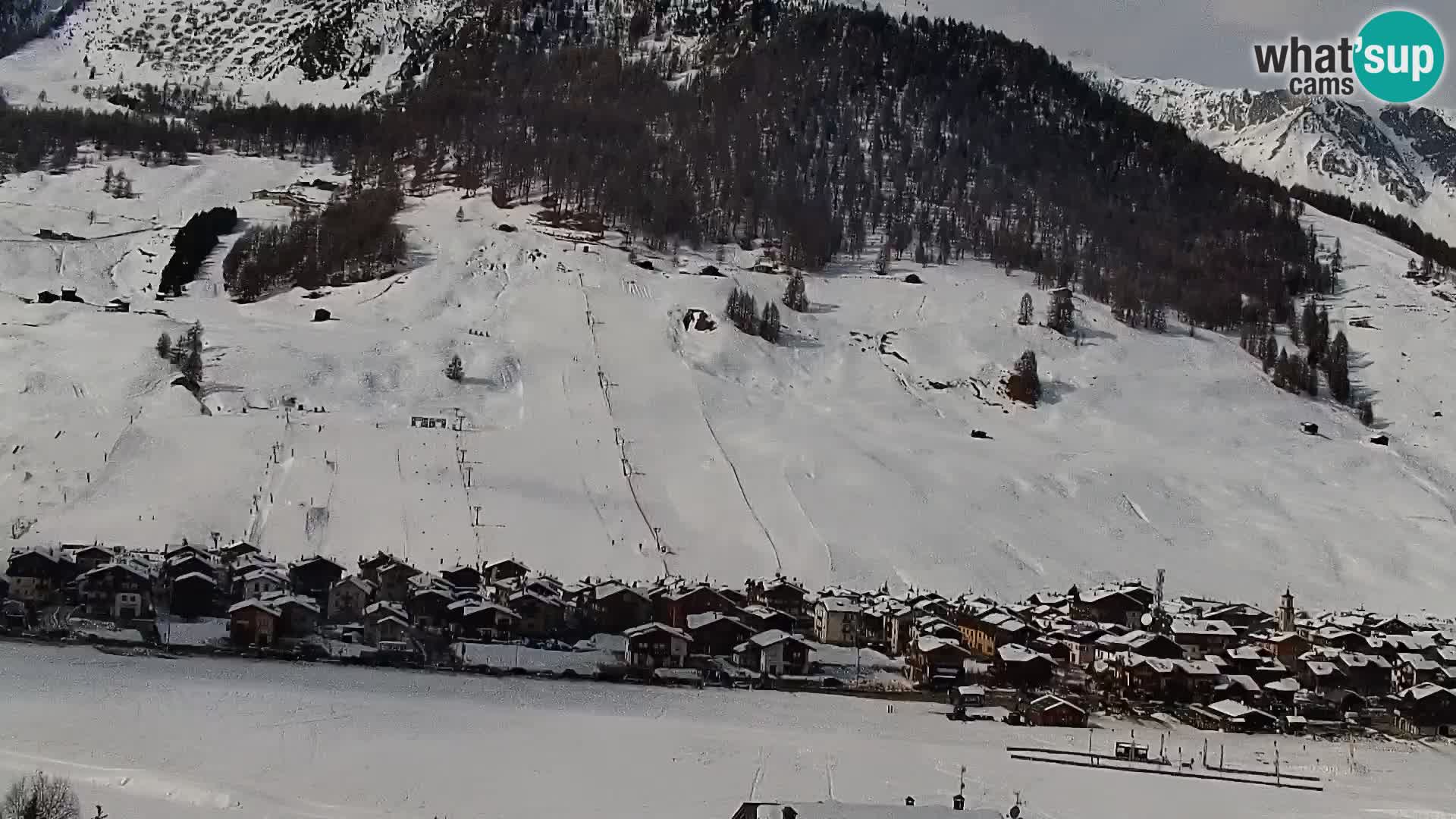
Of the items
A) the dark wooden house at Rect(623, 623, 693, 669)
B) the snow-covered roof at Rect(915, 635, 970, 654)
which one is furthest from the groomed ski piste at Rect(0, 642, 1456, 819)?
the dark wooden house at Rect(623, 623, 693, 669)

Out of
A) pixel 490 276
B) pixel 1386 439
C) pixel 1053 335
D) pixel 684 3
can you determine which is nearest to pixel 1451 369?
pixel 1386 439

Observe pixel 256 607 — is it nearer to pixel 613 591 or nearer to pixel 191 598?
pixel 191 598

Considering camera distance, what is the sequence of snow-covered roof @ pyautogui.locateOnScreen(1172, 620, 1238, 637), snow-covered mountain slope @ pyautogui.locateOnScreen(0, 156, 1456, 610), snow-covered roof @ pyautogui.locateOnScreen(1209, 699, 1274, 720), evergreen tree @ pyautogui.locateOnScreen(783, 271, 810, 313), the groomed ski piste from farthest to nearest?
evergreen tree @ pyautogui.locateOnScreen(783, 271, 810, 313)
snow-covered mountain slope @ pyautogui.locateOnScreen(0, 156, 1456, 610)
snow-covered roof @ pyautogui.locateOnScreen(1172, 620, 1238, 637)
snow-covered roof @ pyautogui.locateOnScreen(1209, 699, 1274, 720)
the groomed ski piste

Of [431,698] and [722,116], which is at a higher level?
[722,116]

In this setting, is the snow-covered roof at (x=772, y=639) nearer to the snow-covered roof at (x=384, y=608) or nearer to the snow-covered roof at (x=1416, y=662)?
the snow-covered roof at (x=384, y=608)

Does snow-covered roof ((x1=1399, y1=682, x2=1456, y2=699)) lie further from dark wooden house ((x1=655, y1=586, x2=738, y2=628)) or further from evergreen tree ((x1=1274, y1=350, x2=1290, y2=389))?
evergreen tree ((x1=1274, y1=350, x2=1290, y2=389))

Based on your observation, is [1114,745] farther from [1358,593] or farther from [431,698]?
[1358,593]
